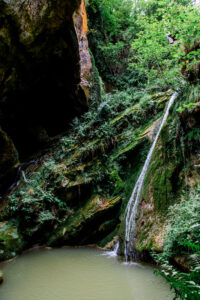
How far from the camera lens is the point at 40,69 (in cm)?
920

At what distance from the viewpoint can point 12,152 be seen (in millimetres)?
9328

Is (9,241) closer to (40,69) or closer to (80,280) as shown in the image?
(80,280)

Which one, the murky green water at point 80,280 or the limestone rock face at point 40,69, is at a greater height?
the limestone rock face at point 40,69

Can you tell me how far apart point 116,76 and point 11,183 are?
11553 millimetres

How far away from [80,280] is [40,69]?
8.40 meters

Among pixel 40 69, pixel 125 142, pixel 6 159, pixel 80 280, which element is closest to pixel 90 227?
pixel 80 280

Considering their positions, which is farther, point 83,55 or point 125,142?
point 83,55

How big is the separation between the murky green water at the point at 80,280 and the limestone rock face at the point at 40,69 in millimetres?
5705

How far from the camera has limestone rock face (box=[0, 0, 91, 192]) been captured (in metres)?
6.59

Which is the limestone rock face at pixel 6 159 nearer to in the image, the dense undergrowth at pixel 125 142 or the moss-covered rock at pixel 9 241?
the dense undergrowth at pixel 125 142

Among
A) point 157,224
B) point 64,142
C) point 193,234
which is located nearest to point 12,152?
point 64,142

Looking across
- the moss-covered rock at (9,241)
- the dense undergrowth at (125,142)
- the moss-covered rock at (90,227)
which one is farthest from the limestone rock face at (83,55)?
the moss-covered rock at (9,241)

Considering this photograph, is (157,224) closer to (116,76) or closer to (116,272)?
(116,272)

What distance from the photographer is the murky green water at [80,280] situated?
11.5 ft
